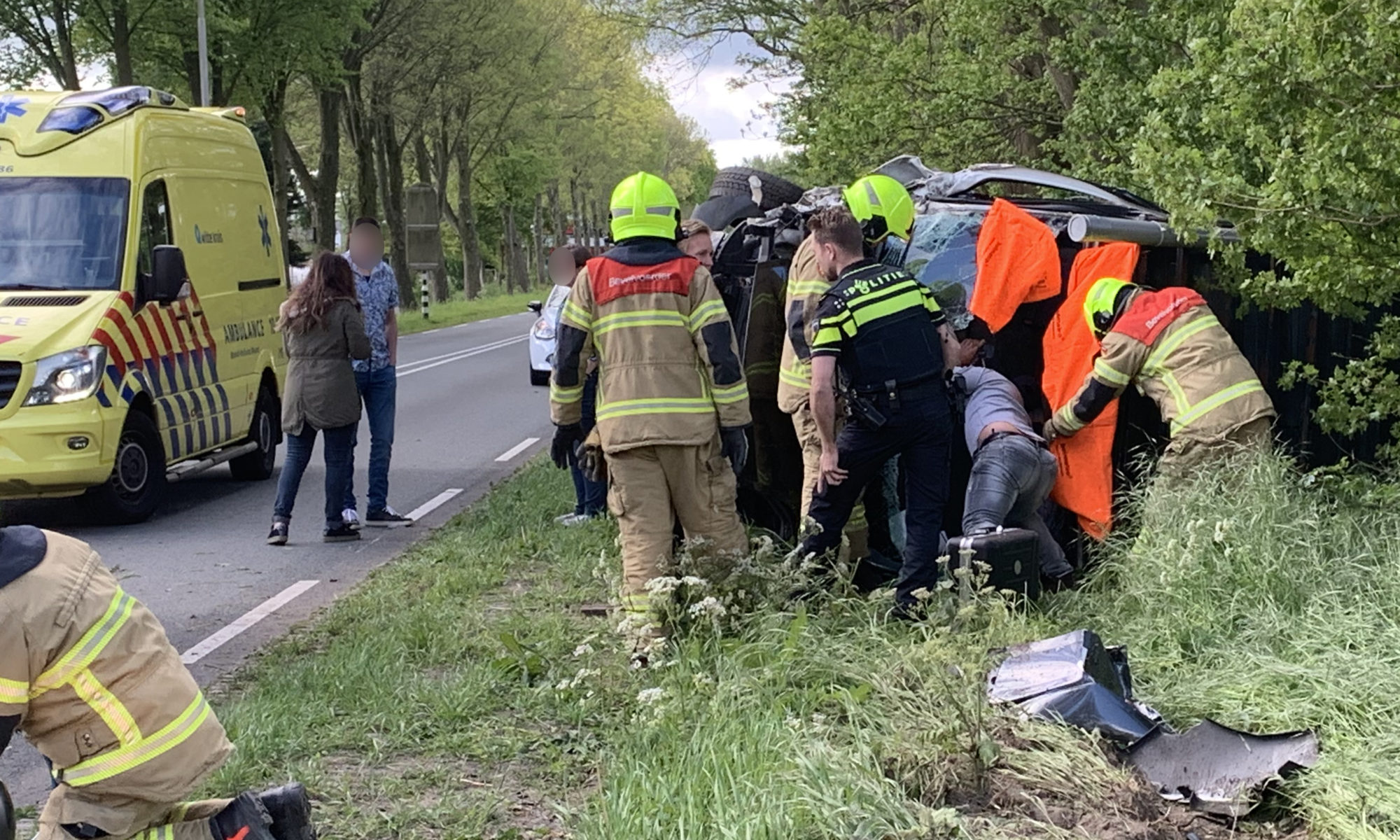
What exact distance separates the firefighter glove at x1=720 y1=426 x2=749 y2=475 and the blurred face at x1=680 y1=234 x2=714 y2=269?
2.06m

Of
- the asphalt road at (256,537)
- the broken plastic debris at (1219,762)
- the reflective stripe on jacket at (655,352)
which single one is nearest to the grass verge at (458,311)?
the asphalt road at (256,537)

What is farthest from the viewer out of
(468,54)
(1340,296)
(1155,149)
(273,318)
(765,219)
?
(468,54)

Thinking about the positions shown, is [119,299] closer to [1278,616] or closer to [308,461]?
[308,461]

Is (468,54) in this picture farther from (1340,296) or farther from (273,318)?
(1340,296)

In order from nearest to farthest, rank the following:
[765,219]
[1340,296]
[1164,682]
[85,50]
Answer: [1164,682] → [1340,296] → [765,219] → [85,50]

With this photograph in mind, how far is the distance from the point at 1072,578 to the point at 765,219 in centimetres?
269

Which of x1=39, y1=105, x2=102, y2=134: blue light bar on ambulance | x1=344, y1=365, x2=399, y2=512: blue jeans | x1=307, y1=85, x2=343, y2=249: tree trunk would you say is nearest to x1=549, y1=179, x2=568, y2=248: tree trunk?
x1=307, y1=85, x2=343, y2=249: tree trunk

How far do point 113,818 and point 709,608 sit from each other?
2399mm

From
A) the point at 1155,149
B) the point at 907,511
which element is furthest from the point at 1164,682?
the point at 1155,149

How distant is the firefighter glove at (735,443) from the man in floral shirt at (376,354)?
11.8 ft

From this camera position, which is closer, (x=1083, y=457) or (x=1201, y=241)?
(x=1083, y=457)

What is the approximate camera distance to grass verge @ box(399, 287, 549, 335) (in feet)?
112

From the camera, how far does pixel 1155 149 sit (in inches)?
243

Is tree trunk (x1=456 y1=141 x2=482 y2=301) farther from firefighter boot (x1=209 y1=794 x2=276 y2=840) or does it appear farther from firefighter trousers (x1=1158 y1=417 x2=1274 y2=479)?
firefighter boot (x1=209 y1=794 x2=276 y2=840)
